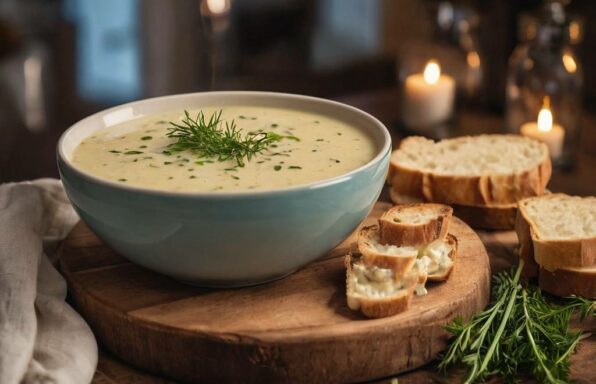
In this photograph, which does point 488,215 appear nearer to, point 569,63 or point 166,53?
point 569,63

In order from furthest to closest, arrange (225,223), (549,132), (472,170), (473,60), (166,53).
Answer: (166,53) → (473,60) → (549,132) → (472,170) → (225,223)

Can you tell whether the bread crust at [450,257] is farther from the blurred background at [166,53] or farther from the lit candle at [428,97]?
the blurred background at [166,53]

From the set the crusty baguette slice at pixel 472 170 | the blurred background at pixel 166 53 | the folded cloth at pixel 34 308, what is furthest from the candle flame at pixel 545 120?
the blurred background at pixel 166 53

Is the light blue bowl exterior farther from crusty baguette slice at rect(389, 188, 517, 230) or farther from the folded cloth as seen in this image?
crusty baguette slice at rect(389, 188, 517, 230)

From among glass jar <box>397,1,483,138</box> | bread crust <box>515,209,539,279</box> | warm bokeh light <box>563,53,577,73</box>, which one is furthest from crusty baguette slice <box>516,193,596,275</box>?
glass jar <box>397,1,483,138</box>

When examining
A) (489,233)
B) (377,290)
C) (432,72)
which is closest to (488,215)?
(489,233)

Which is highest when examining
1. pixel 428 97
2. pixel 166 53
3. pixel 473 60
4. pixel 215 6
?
pixel 215 6
